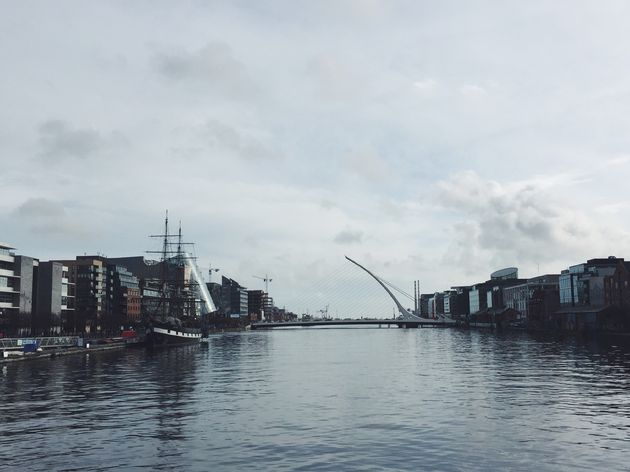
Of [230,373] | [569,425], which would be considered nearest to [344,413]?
[569,425]

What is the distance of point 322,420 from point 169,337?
401 feet

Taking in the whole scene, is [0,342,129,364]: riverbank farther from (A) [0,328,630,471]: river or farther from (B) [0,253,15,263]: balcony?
(B) [0,253,15,263]: balcony

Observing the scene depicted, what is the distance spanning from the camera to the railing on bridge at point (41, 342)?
10662 centimetres

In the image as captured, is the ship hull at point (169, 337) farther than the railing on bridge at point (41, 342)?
Yes

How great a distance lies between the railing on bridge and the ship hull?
80.3 ft

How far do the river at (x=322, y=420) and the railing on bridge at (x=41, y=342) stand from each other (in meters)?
34.3

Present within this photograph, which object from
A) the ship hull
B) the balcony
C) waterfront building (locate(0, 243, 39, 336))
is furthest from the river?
the balcony

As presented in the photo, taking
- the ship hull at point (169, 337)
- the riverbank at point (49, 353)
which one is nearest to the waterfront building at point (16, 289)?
the ship hull at point (169, 337)

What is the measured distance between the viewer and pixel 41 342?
381ft

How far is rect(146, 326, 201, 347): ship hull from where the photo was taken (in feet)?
486

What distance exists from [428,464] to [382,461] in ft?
7.20

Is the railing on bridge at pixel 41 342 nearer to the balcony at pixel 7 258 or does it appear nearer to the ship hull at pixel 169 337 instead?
the ship hull at pixel 169 337

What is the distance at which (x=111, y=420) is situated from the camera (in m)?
41.8

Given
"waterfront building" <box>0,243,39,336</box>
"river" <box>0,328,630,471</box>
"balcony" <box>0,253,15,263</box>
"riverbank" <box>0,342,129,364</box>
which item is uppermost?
"balcony" <box>0,253,15,263</box>
